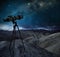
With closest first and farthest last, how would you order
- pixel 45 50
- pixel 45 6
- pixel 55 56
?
pixel 55 56, pixel 45 50, pixel 45 6

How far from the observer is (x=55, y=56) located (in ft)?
32.1

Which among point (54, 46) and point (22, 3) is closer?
point (54, 46)

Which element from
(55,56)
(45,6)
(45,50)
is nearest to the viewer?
(55,56)

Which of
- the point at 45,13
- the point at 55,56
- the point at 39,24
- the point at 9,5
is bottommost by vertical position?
the point at 55,56

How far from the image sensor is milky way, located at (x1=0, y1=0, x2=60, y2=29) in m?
33.8

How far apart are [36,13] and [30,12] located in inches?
57.6

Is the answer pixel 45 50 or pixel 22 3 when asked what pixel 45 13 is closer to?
pixel 22 3

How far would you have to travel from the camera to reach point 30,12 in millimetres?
34500

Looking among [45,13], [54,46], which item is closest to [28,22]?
[45,13]

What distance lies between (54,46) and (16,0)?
25.7m

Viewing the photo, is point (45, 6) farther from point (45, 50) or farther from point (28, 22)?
point (45, 50)

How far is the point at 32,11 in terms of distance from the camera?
34531mm

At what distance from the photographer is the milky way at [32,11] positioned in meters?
33.8

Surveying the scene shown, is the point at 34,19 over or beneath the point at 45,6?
beneath
